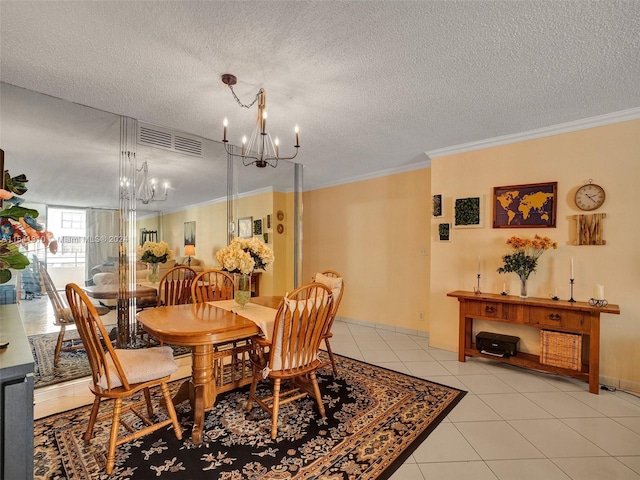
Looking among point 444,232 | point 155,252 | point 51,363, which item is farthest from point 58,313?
point 444,232

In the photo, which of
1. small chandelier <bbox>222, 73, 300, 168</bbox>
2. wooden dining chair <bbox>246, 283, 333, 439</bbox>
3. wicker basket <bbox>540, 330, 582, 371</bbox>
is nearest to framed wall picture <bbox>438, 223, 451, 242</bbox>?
A: wicker basket <bbox>540, 330, 582, 371</bbox>

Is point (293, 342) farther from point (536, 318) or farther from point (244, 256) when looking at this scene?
point (536, 318)

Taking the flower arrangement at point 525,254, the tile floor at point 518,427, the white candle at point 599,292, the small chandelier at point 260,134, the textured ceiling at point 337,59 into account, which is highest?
the textured ceiling at point 337,59

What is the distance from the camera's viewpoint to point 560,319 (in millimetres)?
2871

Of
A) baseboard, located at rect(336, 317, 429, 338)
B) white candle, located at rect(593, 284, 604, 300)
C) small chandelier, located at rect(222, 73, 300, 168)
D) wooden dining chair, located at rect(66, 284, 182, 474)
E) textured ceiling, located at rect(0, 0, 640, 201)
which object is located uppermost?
textured ceiling, located at rect(0, 0, 640, 201)

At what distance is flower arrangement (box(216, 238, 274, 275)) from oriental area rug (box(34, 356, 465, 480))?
1.10m

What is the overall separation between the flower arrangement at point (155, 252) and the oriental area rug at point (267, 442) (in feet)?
4.62

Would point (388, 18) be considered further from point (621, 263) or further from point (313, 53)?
point (621, 263)

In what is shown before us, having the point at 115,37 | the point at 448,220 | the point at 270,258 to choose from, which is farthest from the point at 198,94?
the point at 448,220

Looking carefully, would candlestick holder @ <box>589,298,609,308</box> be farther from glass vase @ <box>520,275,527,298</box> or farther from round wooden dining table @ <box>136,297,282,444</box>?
round wooden dining table @ <box>136,297,282,444</box>

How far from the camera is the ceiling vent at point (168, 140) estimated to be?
123 inches

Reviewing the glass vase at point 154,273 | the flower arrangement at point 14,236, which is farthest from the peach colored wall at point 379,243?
the flower arrangement at point 14,236

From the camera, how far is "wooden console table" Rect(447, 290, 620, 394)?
8.87 ft

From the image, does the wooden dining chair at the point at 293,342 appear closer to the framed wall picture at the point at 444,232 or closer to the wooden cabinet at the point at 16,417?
the wooden cabinet at the point at 16,417
